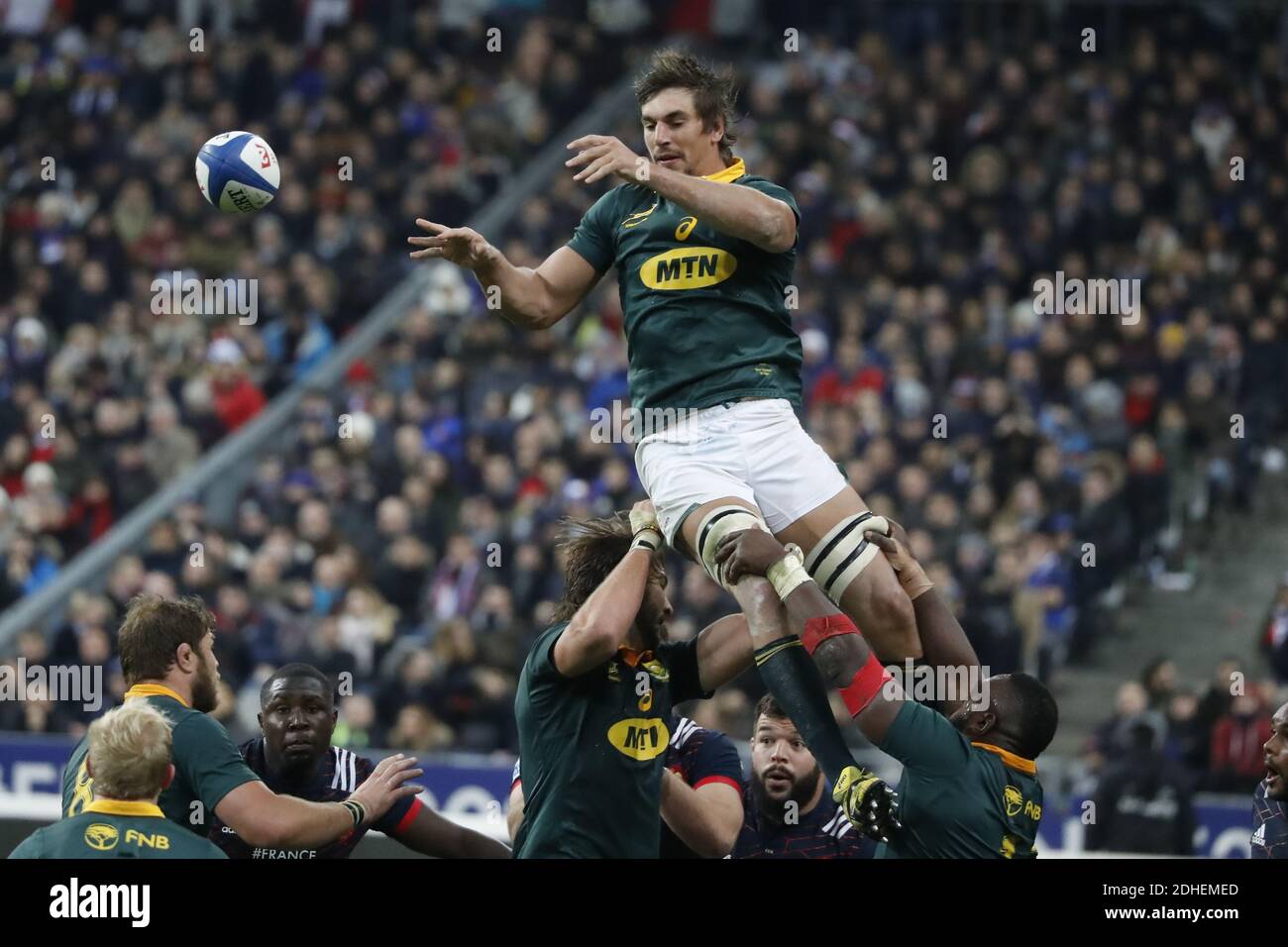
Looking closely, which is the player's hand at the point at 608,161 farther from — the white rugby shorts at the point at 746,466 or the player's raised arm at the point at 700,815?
the player's raised arm at the point at 700,815

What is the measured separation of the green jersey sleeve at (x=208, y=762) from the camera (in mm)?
6758

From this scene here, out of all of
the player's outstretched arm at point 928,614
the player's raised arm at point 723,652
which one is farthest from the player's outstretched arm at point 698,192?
the player's raised arm at point 723,652

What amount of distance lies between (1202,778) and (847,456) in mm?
4123

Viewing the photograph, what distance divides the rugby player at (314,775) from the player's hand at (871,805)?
5.67 ft

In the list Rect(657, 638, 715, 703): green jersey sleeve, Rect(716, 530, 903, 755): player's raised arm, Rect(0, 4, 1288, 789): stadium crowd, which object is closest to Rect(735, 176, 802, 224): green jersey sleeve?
Rect(716, 530, 903, 755): player's raised arm

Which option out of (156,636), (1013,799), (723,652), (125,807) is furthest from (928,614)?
(125,807)

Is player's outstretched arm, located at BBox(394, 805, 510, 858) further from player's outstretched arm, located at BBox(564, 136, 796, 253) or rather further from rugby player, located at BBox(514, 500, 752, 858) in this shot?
player's outstretched arm, located at BBox(564, 136, 796, 253)

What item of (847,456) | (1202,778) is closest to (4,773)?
(847,456)

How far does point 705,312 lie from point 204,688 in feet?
7.17

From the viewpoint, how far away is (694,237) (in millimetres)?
6992

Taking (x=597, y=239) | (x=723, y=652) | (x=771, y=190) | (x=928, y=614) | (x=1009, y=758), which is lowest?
(x=1009, y=758)

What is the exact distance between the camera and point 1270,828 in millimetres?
7684

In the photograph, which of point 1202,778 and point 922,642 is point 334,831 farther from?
point 1202,778

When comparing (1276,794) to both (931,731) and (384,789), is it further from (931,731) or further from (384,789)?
(384,789)
